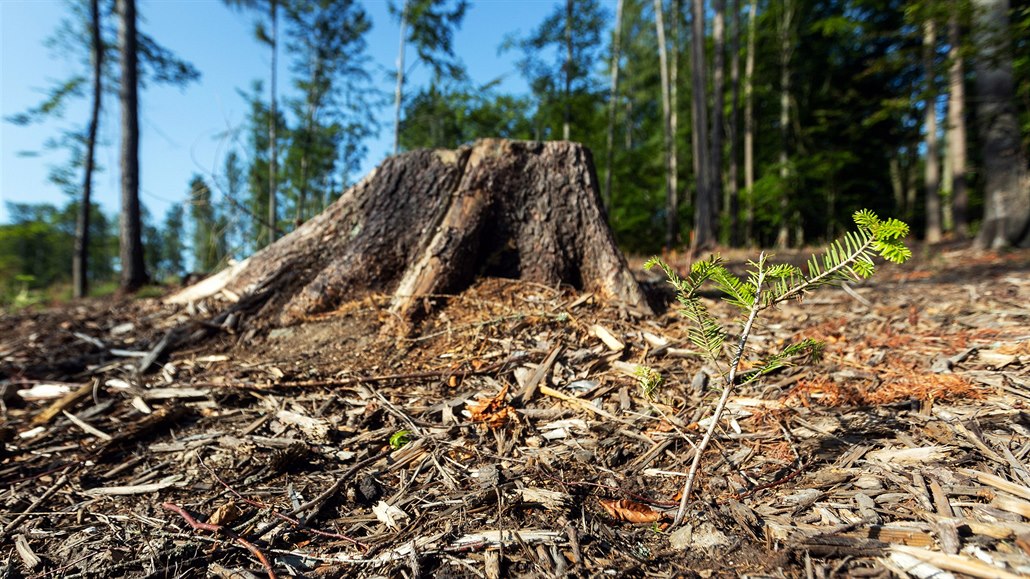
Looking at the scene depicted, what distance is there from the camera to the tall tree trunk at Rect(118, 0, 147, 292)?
762cm

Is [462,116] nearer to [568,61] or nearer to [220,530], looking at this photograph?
[568,61]

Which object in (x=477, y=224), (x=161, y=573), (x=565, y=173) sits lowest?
(x=161, y=573)

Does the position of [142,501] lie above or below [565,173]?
below

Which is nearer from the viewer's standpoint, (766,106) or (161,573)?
(161,573)

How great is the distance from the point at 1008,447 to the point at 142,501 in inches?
121

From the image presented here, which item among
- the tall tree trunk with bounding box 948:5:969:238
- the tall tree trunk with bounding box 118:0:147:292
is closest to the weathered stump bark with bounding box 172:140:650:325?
the tall tree trunk with bounding box 118:0:147:292

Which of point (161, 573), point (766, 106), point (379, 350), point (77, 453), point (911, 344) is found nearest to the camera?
point (161, 573)

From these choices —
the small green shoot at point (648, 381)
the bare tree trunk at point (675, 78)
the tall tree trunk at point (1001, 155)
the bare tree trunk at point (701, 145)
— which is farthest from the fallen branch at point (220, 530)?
the bare tree trunk at point (675, 78)

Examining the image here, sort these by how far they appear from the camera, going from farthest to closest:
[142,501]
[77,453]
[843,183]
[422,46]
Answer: [843,183] < [422,46] < [77,453] < [142,501]

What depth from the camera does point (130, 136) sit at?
770 centimetres

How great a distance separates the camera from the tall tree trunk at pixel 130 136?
25.0 ft

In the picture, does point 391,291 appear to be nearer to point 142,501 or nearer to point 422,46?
point 142,501

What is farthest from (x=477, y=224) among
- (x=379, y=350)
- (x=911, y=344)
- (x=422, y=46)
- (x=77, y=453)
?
(x=422, y=46)

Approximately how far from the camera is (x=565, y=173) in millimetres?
3211
